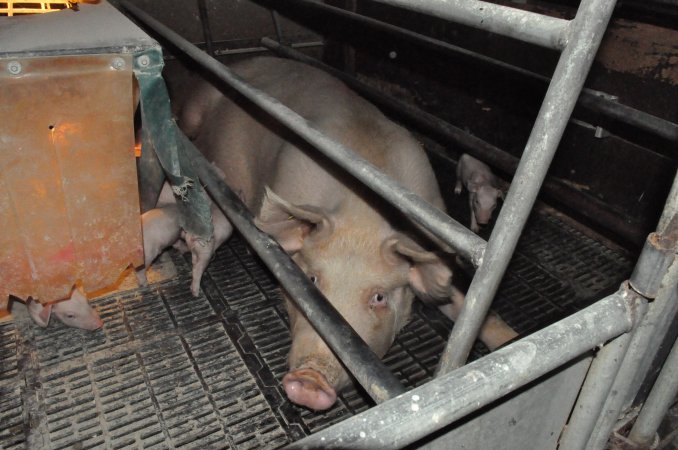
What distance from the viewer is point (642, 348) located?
1040 mm

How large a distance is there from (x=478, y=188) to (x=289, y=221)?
5.21 ft

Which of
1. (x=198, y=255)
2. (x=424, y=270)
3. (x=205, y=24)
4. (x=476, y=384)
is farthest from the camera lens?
(x=205, y=24)

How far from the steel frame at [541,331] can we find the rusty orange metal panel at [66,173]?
1.17m

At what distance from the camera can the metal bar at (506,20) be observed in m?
0.94

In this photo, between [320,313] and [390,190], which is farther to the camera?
[320,313]

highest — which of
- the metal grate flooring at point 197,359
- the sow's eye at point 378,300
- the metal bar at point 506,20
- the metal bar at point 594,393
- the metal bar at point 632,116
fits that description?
the metal bar at point 506,20

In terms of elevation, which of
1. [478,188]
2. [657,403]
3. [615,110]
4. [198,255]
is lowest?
[198,255]

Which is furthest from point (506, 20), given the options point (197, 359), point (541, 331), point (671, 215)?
point (197, 359)

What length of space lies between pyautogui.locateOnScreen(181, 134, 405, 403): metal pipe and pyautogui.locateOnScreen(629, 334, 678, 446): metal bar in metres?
0.55

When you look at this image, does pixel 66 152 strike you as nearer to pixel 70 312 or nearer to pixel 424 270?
pixel 70 312

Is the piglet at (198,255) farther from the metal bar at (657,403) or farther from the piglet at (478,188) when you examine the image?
the metal bar at (657,403)

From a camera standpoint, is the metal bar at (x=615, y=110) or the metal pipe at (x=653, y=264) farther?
the metal bar at (x=615, y=110)

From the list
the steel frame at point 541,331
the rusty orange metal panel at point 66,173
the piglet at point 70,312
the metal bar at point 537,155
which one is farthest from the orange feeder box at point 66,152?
the metal bar at point 537,155

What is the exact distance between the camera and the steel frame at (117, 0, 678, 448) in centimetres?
82
